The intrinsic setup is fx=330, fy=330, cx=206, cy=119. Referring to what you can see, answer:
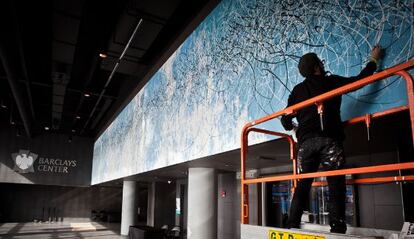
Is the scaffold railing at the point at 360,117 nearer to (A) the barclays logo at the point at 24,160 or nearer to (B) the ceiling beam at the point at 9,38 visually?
(B) the ceiling beam at the point at 9,38

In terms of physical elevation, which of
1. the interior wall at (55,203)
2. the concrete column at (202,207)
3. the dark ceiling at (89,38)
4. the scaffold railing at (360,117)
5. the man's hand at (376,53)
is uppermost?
the dark ceiling at (89,38)

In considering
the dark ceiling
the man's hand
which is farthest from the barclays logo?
the man's hand

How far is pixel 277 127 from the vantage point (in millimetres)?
3652

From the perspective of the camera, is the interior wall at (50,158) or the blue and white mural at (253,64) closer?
the blue and white mural at (253,64)

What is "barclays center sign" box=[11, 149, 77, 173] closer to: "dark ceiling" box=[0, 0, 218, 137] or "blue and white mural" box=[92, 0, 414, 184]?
"dark ceiling" box=[0, 0, 218, 137]

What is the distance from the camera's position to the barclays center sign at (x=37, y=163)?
16.9 metres

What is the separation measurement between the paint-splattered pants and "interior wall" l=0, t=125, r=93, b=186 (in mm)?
17775

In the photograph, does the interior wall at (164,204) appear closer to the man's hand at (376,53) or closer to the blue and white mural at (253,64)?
the blue and white mural at (253,64)

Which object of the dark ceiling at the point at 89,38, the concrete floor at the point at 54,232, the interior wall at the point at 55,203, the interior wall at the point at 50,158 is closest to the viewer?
the dark ceiling at the point at 89,38

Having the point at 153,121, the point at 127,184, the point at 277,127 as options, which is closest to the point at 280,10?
the point at 277,127

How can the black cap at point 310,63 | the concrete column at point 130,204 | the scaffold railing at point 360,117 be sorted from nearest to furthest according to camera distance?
the scaffold railing at point 360,117, the black cap at point 310,63, the concrete column at point 130,204

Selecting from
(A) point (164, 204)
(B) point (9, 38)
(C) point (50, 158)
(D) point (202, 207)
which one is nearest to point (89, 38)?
(B) point (9, 38)

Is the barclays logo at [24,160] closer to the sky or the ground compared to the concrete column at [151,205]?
closer to the sky

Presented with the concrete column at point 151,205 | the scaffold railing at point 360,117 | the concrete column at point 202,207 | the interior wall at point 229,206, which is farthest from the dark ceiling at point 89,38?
the concrete column at point 151,205
